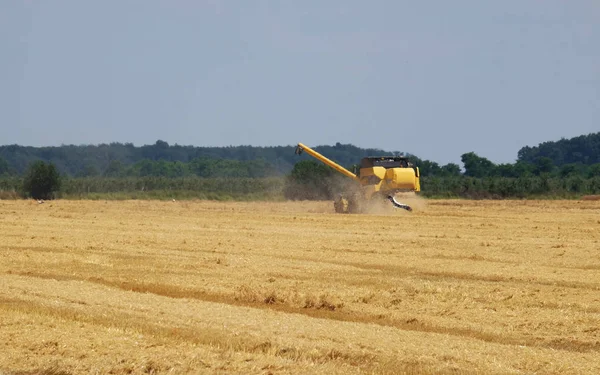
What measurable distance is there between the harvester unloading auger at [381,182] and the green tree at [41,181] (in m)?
26.0

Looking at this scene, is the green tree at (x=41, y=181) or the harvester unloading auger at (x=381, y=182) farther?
the green tree at (x=41, y=181)

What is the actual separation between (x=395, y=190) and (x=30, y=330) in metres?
28.8

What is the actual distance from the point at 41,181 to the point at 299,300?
48.1 metres

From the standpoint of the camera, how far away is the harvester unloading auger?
133 feet

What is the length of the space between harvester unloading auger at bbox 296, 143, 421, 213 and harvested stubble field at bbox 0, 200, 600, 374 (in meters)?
8.18

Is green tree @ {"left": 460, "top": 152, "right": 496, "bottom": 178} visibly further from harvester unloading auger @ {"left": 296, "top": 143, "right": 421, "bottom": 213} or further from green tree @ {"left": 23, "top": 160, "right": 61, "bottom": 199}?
harvester unloading auger @ {"left": 296, "top": 143, "right": 421, "bottom": 213}

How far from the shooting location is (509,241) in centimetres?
2791

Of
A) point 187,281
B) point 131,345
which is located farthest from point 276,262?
point 131,345

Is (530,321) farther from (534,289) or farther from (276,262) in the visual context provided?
(276,262)

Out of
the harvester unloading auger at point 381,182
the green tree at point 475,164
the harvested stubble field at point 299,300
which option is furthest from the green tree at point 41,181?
the green tree at point 475,164

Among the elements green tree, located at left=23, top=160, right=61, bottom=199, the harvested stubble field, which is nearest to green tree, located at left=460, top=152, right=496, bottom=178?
green tree, located at left=23, top=160, right=61, bottom=199

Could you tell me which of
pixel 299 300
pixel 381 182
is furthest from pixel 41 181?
pixel 299 300

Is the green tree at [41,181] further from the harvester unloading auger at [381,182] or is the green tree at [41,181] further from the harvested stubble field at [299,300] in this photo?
the harvested stubble field at [299,300]

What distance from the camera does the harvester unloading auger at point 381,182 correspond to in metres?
40.6
